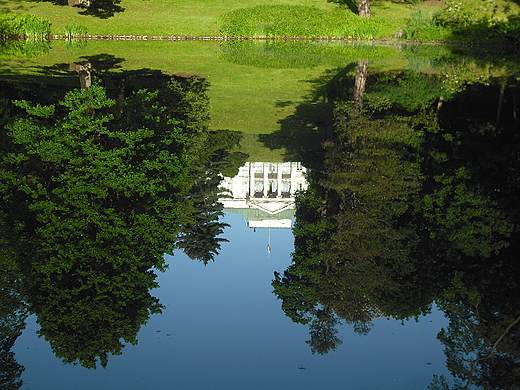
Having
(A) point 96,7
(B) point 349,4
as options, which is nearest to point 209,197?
(A) point 96,7

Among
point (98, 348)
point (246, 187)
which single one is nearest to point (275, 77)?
point (246, 187)

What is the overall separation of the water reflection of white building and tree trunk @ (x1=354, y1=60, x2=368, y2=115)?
419 cm

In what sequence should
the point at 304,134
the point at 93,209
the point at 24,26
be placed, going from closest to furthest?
the point at 93,209, the point at 304,134, the point at 24,26

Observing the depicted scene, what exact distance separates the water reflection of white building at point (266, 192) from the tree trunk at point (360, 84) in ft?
13.8

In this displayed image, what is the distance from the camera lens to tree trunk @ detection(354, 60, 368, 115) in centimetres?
2308

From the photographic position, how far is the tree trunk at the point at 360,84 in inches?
909

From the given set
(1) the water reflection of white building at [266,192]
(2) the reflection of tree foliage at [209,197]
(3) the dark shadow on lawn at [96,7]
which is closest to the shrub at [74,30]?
(3) the dark shadow on lawn at [96,7]

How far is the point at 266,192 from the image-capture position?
18734 mm

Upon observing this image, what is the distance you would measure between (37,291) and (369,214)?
6.85 metres

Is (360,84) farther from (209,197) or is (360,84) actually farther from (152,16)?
(152,16)

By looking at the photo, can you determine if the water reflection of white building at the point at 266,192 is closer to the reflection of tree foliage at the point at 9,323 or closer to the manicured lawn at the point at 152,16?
the reflection of tree foliage at the point at 9,323

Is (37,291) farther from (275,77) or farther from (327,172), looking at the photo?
(275,77)

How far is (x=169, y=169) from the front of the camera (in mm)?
16219

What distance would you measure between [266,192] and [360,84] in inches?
373
